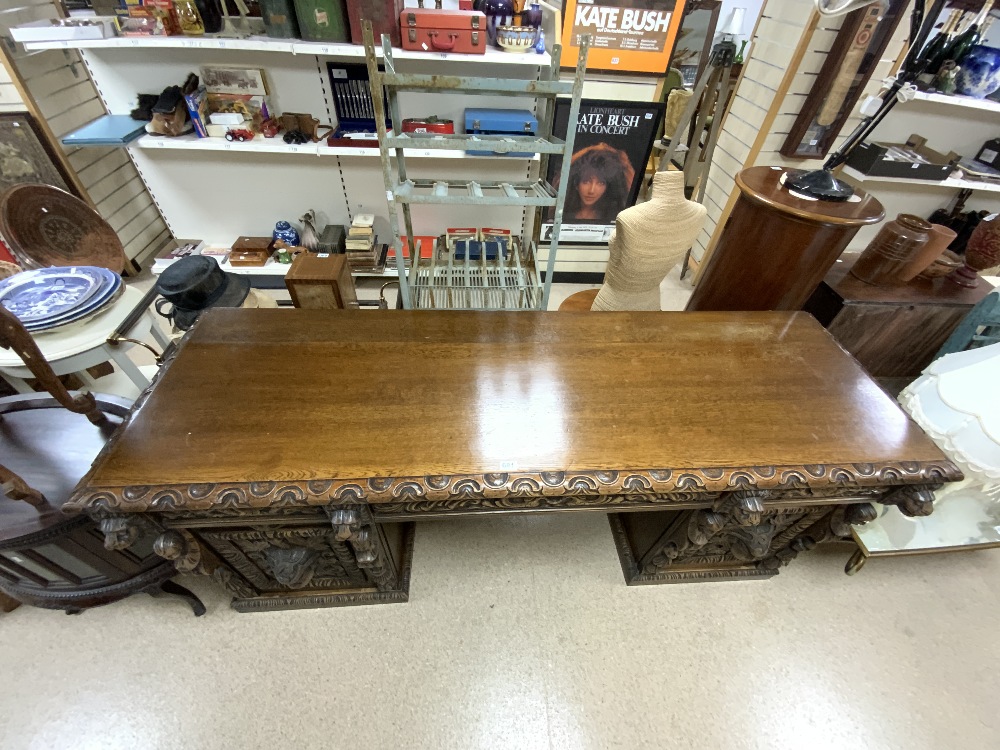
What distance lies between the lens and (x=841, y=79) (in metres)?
2.19

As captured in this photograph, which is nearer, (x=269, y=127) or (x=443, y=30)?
(x=443, y=30)

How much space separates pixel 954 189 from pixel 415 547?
14.2 feet

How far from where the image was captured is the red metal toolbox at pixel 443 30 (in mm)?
1861

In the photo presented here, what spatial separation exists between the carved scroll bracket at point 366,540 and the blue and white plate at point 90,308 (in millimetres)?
1263

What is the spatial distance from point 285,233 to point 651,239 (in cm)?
234

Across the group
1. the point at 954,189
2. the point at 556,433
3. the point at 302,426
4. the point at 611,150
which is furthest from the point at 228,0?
the point at 954,189

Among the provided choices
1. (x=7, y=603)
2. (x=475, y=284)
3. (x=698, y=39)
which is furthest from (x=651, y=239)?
(x=698, y=39)

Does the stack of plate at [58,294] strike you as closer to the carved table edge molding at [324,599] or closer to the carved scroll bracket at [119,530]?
the carved scroll bracket at [119,530]

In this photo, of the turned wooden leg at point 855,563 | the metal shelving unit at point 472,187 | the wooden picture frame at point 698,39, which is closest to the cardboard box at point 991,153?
the wooden picture frame at point 698,39

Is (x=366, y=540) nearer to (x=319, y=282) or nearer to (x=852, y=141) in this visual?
(x=319, y=282)

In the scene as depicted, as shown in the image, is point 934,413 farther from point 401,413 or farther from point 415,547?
point 415,547

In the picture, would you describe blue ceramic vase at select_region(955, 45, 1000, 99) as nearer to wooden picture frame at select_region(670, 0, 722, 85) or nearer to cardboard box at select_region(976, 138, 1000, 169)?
cardboard box at select_region(976, 138, 1000, 169)

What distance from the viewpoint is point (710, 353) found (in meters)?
1.39

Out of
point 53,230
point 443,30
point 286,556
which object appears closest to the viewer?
point 286,556
